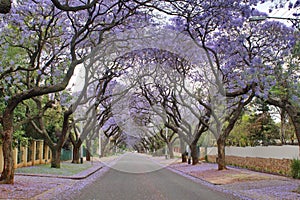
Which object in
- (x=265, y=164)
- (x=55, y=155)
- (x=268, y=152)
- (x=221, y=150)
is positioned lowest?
(x=265, y=164)

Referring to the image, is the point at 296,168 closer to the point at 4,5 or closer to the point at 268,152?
the point at 268,152

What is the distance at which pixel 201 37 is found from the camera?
60.3ft

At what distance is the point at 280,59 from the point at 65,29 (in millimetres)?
9741

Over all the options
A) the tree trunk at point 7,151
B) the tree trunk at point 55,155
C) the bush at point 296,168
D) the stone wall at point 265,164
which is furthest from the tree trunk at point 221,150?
the tree trunk at point 7,151

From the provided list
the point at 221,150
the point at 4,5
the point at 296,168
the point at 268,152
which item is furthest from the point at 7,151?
the point at 268,152

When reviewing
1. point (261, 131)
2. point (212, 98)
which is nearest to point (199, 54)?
point (212, 98)

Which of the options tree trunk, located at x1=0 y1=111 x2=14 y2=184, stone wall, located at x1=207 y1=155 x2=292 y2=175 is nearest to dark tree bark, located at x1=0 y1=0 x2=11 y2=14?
tree trunk, located at x1=0 y1=111 x2=14 y2=184

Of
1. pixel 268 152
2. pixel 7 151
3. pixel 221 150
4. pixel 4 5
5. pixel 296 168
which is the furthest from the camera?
pixel 268 152

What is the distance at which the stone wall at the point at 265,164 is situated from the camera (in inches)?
835

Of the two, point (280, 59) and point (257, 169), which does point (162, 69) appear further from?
point (280, 59)

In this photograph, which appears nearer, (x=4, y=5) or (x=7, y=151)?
(x=4, y=5)

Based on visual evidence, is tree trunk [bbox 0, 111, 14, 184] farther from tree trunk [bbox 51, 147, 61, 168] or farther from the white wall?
the white wall

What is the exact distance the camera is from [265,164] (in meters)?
24.3

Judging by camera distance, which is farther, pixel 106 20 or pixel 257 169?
pixel 257 169
